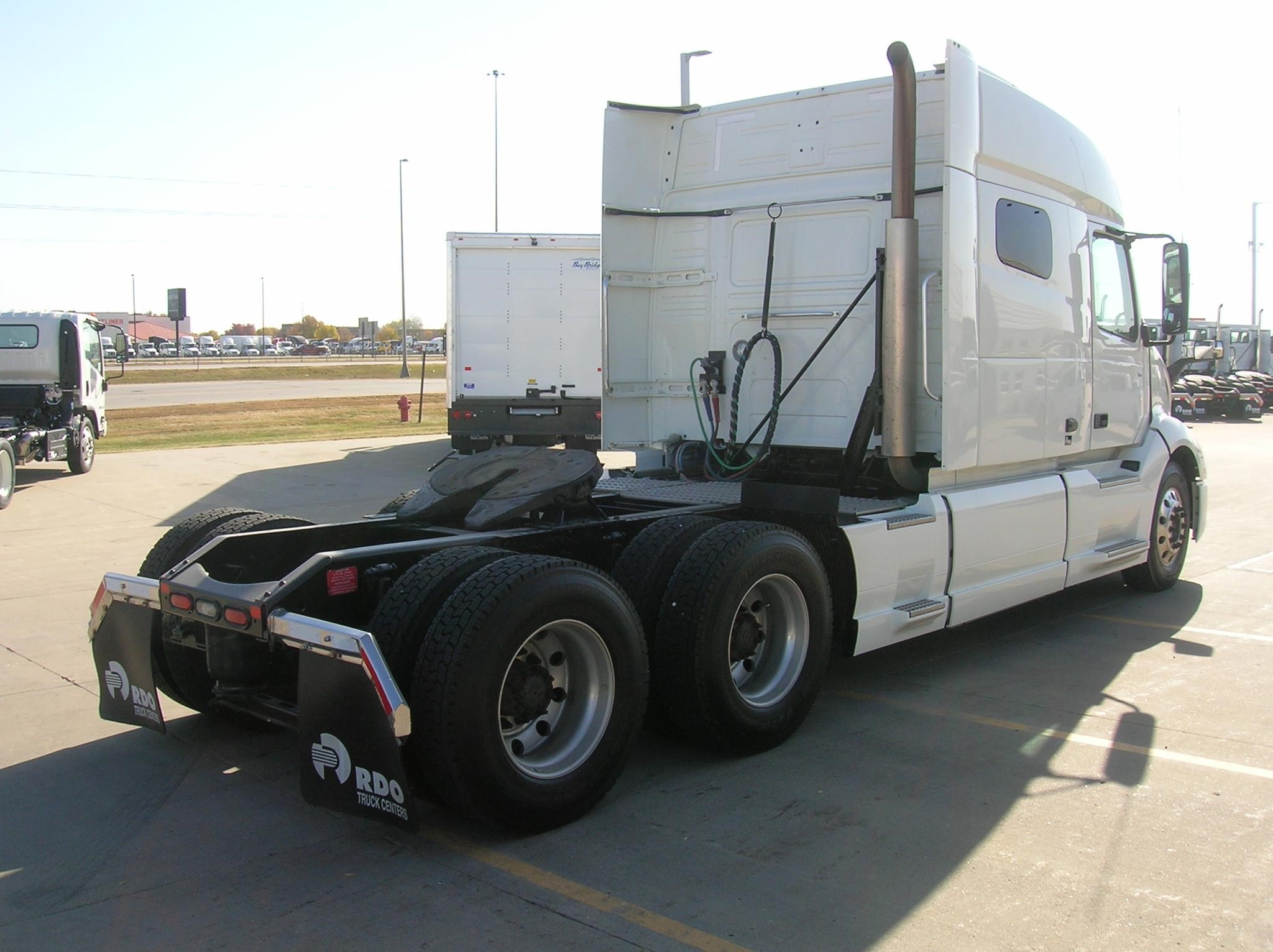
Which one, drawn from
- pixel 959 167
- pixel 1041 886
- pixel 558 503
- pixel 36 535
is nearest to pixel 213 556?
pixel 558 503

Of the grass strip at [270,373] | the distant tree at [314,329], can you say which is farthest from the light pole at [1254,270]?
the distant tree at [314,329]

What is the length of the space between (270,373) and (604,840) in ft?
194

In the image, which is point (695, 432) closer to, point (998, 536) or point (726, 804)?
point (998, 536)

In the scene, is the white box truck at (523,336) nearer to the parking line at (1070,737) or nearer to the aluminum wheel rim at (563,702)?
the parking line at (1070,737)

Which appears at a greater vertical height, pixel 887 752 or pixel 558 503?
pixel 558 503

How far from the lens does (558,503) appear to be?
5.57 metres

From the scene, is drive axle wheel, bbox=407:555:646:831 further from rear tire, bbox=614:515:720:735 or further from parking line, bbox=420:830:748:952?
rear tire, bbox=614:515:720:735

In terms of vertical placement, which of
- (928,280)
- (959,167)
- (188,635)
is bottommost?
(188,635)

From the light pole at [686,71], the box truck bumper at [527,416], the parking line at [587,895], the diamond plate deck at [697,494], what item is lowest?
the parking line at [587,895]

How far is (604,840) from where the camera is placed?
4.26m

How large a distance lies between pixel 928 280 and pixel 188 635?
4172 millimetres

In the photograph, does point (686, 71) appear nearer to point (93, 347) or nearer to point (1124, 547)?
point (93, 347)

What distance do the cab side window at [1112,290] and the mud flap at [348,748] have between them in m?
5.81

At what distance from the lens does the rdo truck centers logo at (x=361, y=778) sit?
380 cm
